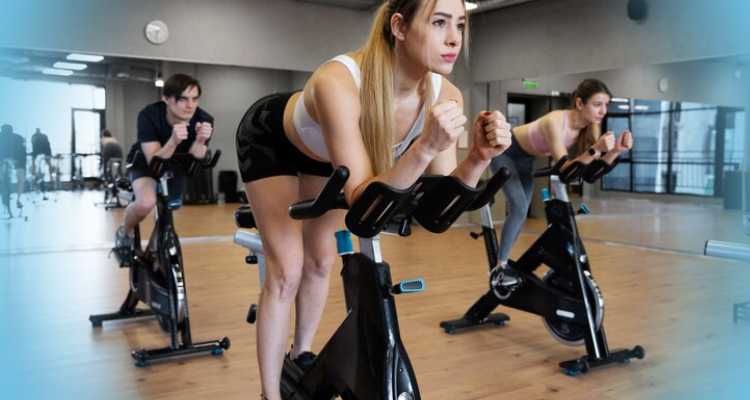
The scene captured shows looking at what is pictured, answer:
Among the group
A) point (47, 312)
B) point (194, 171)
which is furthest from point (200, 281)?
point (194, 171)

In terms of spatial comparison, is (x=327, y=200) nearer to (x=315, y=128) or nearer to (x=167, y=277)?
(x=315, y=128)

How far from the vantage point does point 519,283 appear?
10.3 feet

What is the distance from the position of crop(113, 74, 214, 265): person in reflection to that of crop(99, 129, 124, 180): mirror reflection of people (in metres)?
2.63

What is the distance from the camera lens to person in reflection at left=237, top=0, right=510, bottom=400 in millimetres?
1396

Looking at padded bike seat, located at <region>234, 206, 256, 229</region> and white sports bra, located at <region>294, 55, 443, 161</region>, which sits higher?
white sports bra, located at <region>294, 55, 443, 161</region>

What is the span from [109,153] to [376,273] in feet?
16.8

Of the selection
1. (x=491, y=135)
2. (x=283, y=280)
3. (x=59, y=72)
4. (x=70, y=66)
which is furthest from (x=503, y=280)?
(x=70, y=66)

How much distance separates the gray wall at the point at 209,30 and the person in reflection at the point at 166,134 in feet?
10.8

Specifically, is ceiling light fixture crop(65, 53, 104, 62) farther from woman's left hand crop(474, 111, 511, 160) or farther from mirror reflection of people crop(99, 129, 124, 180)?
woman's left hand crop(474, 111, 511, 160)

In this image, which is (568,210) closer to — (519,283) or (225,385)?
(519,283)

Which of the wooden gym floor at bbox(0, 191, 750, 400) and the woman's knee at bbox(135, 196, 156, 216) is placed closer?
the wooden gym floor at bbox(0, 191, 750, 400)

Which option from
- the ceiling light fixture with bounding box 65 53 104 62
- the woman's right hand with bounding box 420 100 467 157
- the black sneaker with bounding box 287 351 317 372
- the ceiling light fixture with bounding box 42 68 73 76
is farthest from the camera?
the ceiling light fixture with bounding box 65 53 104 62

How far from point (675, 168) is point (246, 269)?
435 cm

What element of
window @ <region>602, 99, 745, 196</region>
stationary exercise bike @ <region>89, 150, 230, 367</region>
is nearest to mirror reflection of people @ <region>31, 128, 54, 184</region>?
stationary exercise bike @ <region>89, 150, 230, 367</region>
